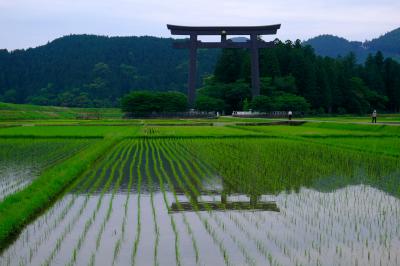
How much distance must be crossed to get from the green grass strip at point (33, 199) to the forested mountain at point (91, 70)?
3265 inches

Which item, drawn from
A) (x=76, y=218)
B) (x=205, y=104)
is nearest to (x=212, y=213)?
(x=76, y=218)

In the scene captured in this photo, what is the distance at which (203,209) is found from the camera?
7.77 meters

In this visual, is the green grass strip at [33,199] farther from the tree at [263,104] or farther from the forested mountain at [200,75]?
the forested mountain at [200,75]

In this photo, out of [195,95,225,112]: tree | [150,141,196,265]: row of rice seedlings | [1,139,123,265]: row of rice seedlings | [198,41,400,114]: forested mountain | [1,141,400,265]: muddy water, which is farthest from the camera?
[198,41,400,114]: forested mountain

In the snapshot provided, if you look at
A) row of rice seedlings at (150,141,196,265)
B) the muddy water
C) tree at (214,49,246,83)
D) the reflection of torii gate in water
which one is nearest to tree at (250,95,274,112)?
tree at (214,49,246,83)

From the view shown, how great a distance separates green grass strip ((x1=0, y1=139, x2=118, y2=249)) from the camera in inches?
250

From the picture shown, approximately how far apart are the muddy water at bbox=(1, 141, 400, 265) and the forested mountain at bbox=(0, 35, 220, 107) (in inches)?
3377

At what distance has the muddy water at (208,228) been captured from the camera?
5.35 m

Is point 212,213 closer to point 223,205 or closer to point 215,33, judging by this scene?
point 223,205

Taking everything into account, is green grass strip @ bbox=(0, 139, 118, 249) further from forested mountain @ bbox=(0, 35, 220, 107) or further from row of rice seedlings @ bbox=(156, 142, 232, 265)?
forested mountain @ bbox=(0, 35, 220, 107)

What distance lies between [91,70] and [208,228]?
104084 millimetres

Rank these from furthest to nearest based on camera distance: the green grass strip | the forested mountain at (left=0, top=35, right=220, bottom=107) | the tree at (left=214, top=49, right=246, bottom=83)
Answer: the forested mountain at (left=0, top=35, right=220, bottom=107) < the tree at (left=214, top=49, right=246, bottom=83) < the green grass strip

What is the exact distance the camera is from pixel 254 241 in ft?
19.5

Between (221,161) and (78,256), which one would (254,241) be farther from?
(221,161)
